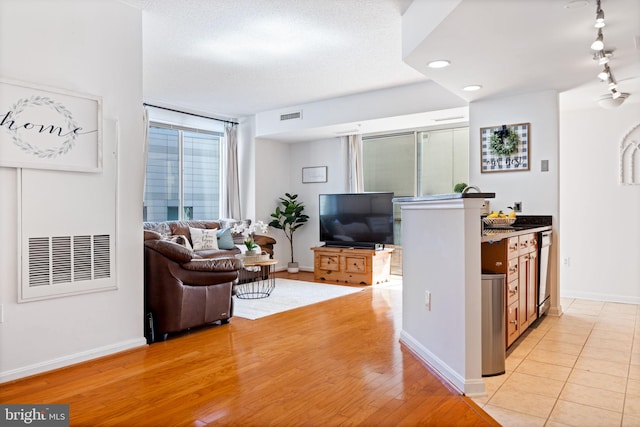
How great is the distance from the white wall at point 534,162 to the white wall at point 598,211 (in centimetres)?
110

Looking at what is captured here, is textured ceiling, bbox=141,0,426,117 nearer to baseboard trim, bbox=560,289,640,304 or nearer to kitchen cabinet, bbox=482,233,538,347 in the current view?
kitchen cabinet, bbox=482,233,538,347

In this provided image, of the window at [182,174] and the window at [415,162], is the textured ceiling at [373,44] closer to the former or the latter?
the window at [182,174]

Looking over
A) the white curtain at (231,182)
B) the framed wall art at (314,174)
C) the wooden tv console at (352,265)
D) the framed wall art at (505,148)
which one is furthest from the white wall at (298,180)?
the framed wall art at (505,148)

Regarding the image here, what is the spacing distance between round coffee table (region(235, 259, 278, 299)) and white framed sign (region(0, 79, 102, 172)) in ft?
7.88

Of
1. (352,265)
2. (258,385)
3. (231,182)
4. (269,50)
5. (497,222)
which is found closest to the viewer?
(258,385)

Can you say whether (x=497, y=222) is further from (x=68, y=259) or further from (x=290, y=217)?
(x=290, y=217)

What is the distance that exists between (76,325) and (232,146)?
4974 mm

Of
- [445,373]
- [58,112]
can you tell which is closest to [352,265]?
[445,373]

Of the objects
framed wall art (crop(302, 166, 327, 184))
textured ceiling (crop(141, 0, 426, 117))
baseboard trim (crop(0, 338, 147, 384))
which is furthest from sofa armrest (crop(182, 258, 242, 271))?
framed wall art (crop(302, 166, 327, 184))

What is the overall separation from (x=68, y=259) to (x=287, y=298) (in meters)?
2.85

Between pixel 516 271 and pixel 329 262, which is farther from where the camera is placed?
pixel 329 262

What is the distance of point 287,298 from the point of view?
17.9 feet

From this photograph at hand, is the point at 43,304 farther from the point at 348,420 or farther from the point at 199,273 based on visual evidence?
the point at 348,420

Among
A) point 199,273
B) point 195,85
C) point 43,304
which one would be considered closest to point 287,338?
point 199,273
